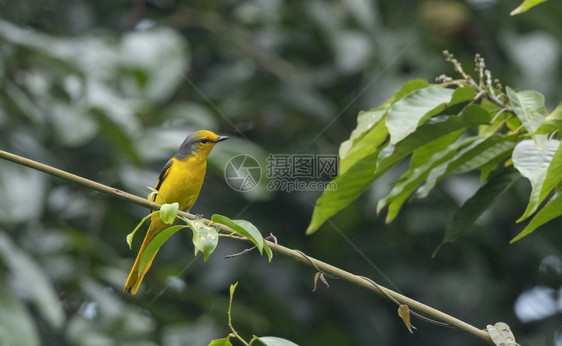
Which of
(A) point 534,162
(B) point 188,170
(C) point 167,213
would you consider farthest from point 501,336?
(B) point 188,170

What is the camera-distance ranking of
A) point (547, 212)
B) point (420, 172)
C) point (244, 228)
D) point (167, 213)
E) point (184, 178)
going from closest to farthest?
1. point (244, 228)
2. point (167, 213)
3. point (547, 212)
4. point (420, 172)
5. point (184, 178)

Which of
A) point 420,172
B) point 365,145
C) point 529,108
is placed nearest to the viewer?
point 529,108

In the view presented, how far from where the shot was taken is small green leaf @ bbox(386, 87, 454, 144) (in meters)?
1.79

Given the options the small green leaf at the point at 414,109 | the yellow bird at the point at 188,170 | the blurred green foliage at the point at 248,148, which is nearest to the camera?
the small green leaf at the point at 414,109

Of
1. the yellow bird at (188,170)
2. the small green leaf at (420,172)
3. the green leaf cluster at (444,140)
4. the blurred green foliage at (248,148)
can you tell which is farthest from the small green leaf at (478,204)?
the blurred green foliage at (248,148)

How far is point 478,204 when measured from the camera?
6.67ft

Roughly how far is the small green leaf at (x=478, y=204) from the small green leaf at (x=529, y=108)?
0.70 feet

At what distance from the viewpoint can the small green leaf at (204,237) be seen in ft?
4.60

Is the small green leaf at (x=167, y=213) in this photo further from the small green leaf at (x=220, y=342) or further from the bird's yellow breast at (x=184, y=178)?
the bird's yellow breast at (x=184, y=178)

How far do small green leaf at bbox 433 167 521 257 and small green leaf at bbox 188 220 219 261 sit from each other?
0.81 meters

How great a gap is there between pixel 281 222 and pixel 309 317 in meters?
0.75

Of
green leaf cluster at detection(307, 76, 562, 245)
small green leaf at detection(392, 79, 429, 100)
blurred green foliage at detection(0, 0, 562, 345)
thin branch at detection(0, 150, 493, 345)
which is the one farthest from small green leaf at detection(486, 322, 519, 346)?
blurred green foliage at detection(0, 0, 562, 345)

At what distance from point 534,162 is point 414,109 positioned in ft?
1.09

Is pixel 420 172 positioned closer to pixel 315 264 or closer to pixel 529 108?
pixel 529 108
